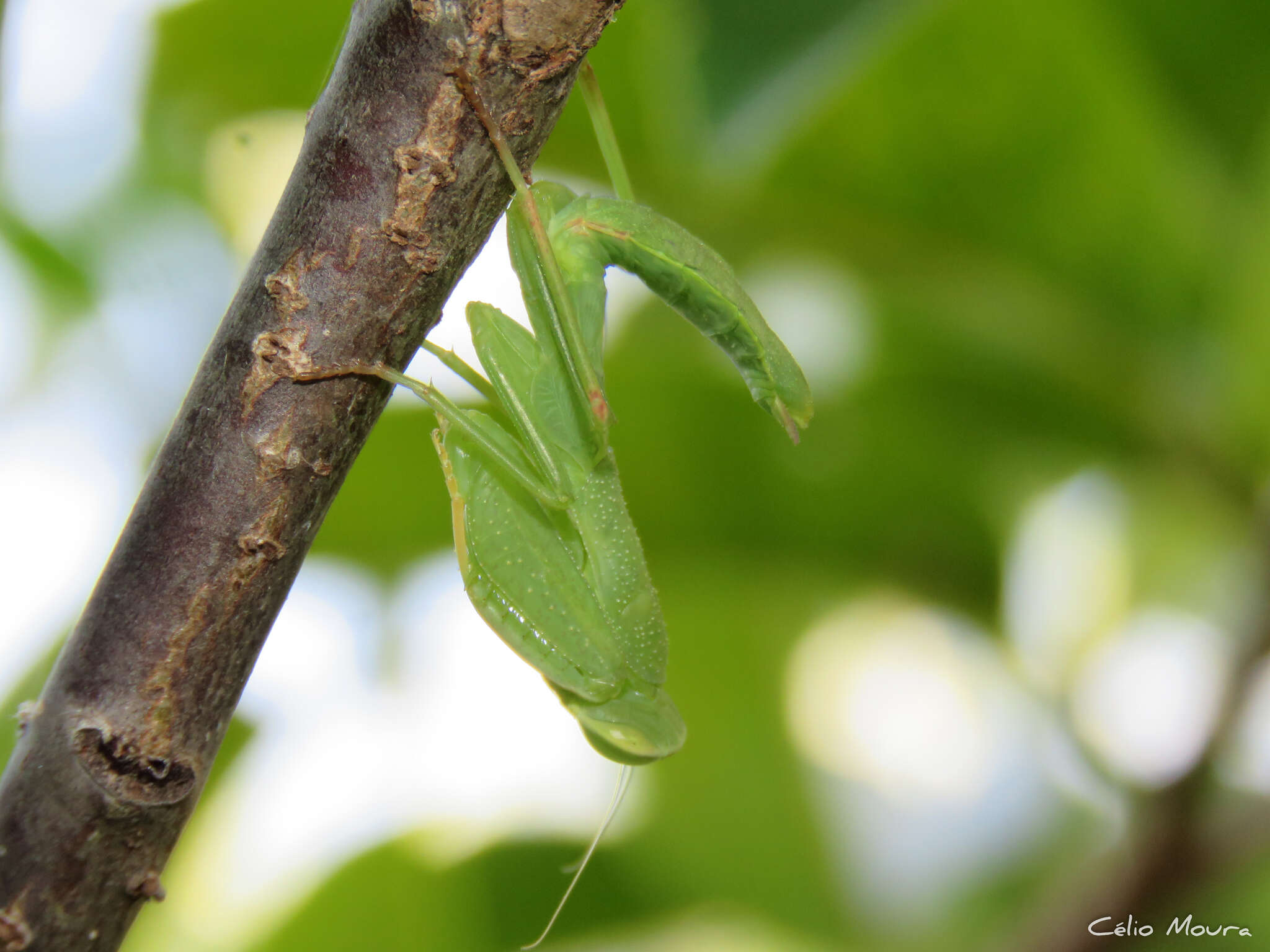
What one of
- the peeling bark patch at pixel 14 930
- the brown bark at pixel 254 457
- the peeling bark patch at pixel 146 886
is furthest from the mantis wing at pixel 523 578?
the peeling bark patch at pixel 14 930

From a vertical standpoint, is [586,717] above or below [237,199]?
below

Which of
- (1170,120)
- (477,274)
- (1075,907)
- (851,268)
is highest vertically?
(1170,120)

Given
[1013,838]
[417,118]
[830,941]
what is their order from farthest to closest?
1. [1013,838]
2. [830,941]
3. [417,118]

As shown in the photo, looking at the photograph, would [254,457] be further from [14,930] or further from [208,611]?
[14,930]

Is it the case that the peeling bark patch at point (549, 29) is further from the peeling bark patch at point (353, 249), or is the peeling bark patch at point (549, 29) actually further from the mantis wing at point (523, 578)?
the mantis wing at point (523, 578)

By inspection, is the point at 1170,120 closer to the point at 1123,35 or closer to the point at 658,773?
the point at 1123,35

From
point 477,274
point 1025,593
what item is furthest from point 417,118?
point 1025,593
